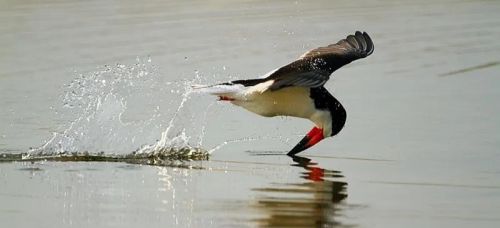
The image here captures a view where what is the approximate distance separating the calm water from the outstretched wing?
0.54 m

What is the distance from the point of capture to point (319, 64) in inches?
365

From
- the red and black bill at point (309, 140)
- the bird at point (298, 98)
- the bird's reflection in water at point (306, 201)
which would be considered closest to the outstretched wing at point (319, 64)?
the bird at point (298, 98)

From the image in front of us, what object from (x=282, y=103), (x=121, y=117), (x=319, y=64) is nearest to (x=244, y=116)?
(x=121, y=117)

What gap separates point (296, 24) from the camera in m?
15.4

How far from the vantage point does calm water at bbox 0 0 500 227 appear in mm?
7230

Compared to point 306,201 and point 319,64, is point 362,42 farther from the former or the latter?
point 306,201

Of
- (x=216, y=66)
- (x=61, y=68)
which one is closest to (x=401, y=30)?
(x=216, y=66)

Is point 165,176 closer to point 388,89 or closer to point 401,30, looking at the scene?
point 388,89

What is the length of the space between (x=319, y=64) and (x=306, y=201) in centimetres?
199

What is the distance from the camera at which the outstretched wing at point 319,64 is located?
8.70 m

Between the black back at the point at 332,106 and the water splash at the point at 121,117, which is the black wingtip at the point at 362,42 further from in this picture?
the water splash at the point at 121,117

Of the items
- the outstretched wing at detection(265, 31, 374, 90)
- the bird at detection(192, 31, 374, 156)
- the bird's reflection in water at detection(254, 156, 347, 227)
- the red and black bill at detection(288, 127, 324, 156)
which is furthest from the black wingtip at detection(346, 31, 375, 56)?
the bird's reflection in water at detection(254, 156, 347, 227)

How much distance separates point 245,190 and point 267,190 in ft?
0.40

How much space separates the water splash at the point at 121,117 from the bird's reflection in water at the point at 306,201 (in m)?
1.26
